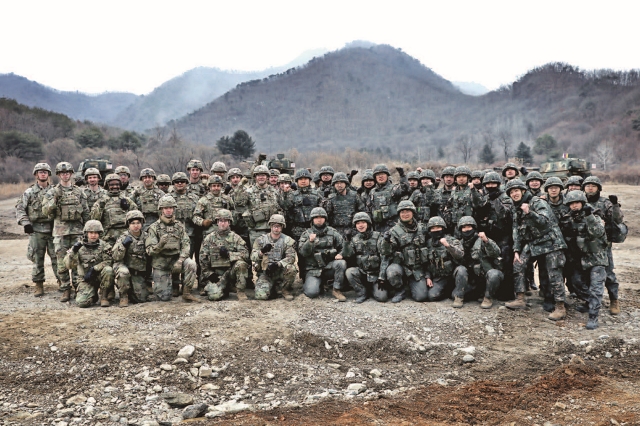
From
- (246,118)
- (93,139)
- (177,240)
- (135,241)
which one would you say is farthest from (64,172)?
(246,118)

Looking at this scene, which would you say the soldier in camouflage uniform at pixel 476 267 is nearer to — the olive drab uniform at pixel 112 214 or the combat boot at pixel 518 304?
the combat boot at pixel 518 304

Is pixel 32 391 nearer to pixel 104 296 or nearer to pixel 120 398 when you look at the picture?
pixel 120 398

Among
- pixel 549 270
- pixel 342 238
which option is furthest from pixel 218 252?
pixel 549 270

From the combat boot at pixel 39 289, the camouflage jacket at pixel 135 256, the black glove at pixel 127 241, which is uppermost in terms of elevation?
the black glove at pixel 127 241

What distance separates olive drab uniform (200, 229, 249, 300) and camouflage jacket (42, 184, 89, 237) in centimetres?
238

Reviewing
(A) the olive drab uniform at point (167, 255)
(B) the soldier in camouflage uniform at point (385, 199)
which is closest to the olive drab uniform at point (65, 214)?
(A) the olive drab uniform at point (167, 255)

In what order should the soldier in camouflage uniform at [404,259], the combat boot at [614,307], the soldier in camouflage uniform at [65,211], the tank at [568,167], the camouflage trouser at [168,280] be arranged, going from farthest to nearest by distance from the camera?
the tank at [568,167], the soldier in camouflage uniform at [65,211], the soldier in camouflage uniform at [404,259], the camouflage trouser at [168,280], the combat boot at [614,307]

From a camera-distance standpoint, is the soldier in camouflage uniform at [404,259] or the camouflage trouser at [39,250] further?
the camouflage trouser at [39,250]

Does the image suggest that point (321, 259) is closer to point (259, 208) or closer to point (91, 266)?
point (259, 208)

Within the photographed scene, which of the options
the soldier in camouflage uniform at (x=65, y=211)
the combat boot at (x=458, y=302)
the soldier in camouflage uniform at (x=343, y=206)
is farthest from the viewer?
the soldier in camouflage uniform at (x=343, y=206)

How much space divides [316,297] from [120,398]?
3967mm

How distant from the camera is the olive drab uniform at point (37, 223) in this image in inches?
352

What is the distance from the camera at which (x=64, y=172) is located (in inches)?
348

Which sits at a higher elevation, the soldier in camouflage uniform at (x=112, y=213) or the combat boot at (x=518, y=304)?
the soldier in camouflage uniform at (x=112, y=213)
